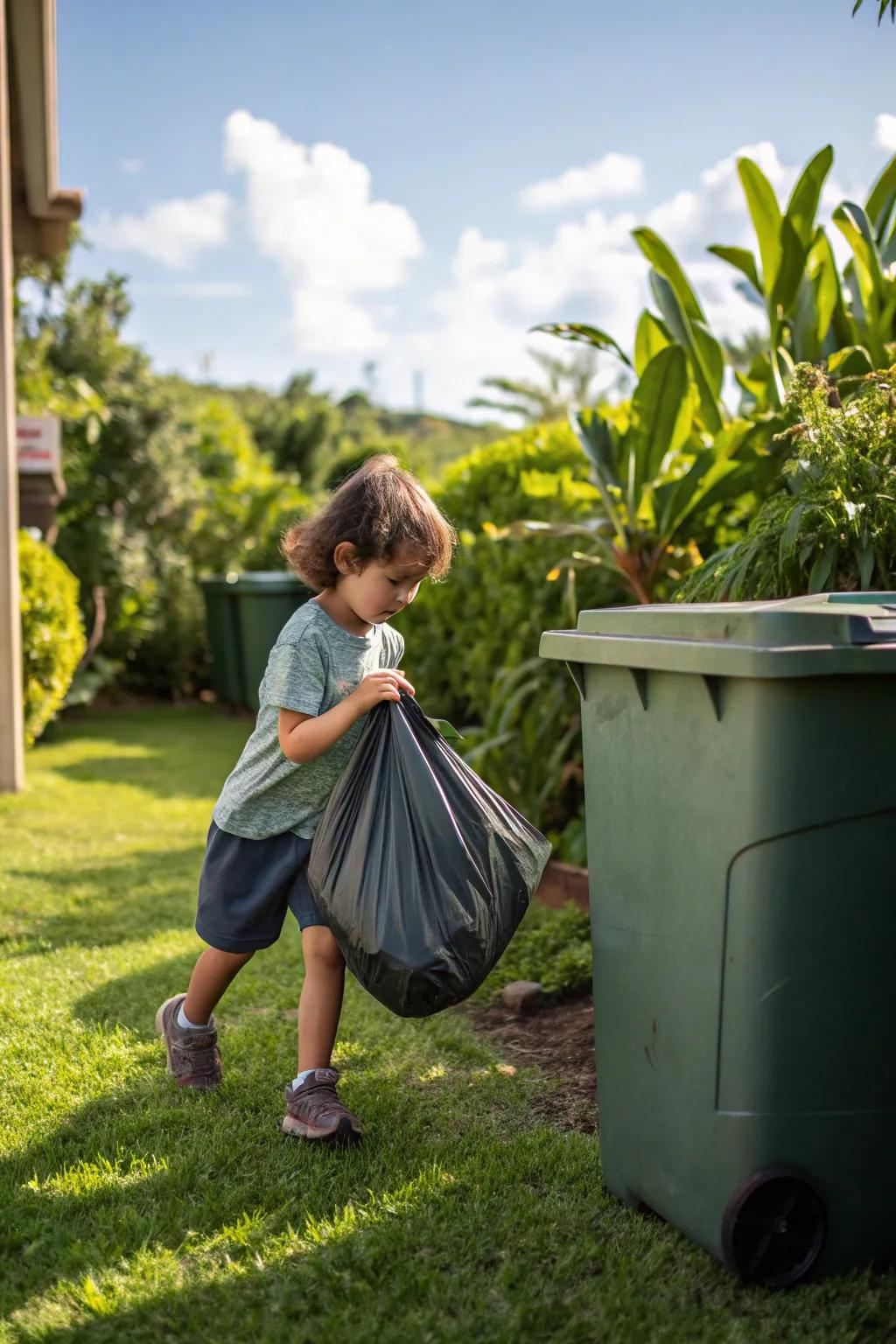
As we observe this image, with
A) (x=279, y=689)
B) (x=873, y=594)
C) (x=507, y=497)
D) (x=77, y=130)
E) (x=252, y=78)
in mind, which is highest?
(x=252, y=78)

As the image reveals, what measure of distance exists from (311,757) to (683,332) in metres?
2.33

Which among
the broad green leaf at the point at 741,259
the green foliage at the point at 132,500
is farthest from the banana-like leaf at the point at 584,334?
the green foliage at the point at 132,500

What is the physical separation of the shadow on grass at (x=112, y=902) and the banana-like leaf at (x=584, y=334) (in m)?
2.47

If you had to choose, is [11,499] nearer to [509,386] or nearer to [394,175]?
[509,386]

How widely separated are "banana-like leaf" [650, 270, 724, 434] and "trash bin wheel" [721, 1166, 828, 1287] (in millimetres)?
2917

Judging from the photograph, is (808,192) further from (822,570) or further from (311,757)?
(311,757)

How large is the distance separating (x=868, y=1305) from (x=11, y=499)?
5776mm

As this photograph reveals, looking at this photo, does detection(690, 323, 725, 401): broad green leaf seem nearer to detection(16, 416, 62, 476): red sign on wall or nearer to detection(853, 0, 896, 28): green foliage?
detection(853, 0, 896, 28): green foliage

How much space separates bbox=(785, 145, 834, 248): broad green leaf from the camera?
3.82 metres

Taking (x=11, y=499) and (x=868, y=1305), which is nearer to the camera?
(x=868, y=1305)

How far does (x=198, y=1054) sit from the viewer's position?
2695 millimetres

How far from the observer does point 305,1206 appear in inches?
83.3

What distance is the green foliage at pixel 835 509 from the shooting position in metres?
2.58

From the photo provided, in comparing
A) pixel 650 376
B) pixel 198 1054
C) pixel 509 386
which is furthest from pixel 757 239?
pixel 509 386
